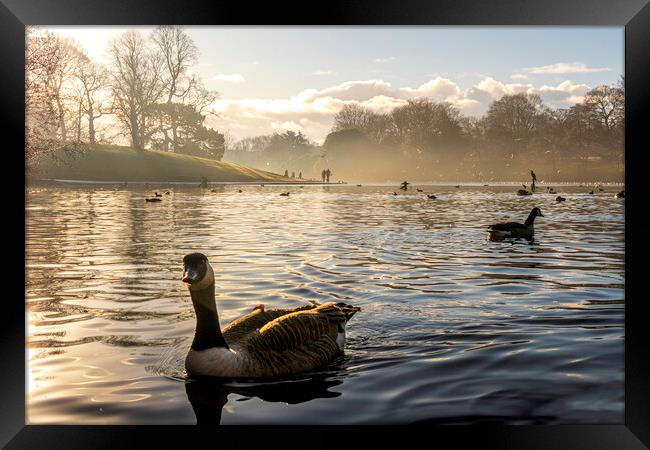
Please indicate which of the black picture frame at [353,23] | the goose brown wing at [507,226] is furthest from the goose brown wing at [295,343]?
the goose brown wing at [507,226]

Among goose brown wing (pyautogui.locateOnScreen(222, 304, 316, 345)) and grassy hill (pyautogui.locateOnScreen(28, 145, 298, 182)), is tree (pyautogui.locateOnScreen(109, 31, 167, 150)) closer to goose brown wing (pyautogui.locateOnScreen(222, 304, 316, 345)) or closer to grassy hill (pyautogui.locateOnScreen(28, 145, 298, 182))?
grassy hill (pyautogui.locateOnScreen(28, 145, 298, 182))

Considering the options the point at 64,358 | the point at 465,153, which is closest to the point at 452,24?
the point at 64,358

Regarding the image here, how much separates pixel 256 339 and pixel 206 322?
0.70m

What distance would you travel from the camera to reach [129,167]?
6525cm

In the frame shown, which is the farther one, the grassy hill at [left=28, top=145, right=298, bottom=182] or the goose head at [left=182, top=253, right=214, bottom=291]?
the grassy hill at [left=28, top=145, right=298, bottom=182]

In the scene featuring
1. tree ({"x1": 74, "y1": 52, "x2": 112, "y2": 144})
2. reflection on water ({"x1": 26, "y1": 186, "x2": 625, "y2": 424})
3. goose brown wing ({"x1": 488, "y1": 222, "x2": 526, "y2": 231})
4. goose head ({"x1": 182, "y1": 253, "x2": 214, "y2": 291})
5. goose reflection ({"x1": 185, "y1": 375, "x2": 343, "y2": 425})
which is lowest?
goose reflection ({"x1": 185, "y1": 375, "x2": 343, "y2": 425})

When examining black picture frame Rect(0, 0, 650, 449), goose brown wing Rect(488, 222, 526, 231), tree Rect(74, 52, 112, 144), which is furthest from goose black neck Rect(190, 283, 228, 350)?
tree Rect(74, 52, 112, 144)

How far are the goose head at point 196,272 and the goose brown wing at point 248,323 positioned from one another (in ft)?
2.98

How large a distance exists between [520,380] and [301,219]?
22220 mm

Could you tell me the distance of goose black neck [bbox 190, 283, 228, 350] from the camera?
695 cm
